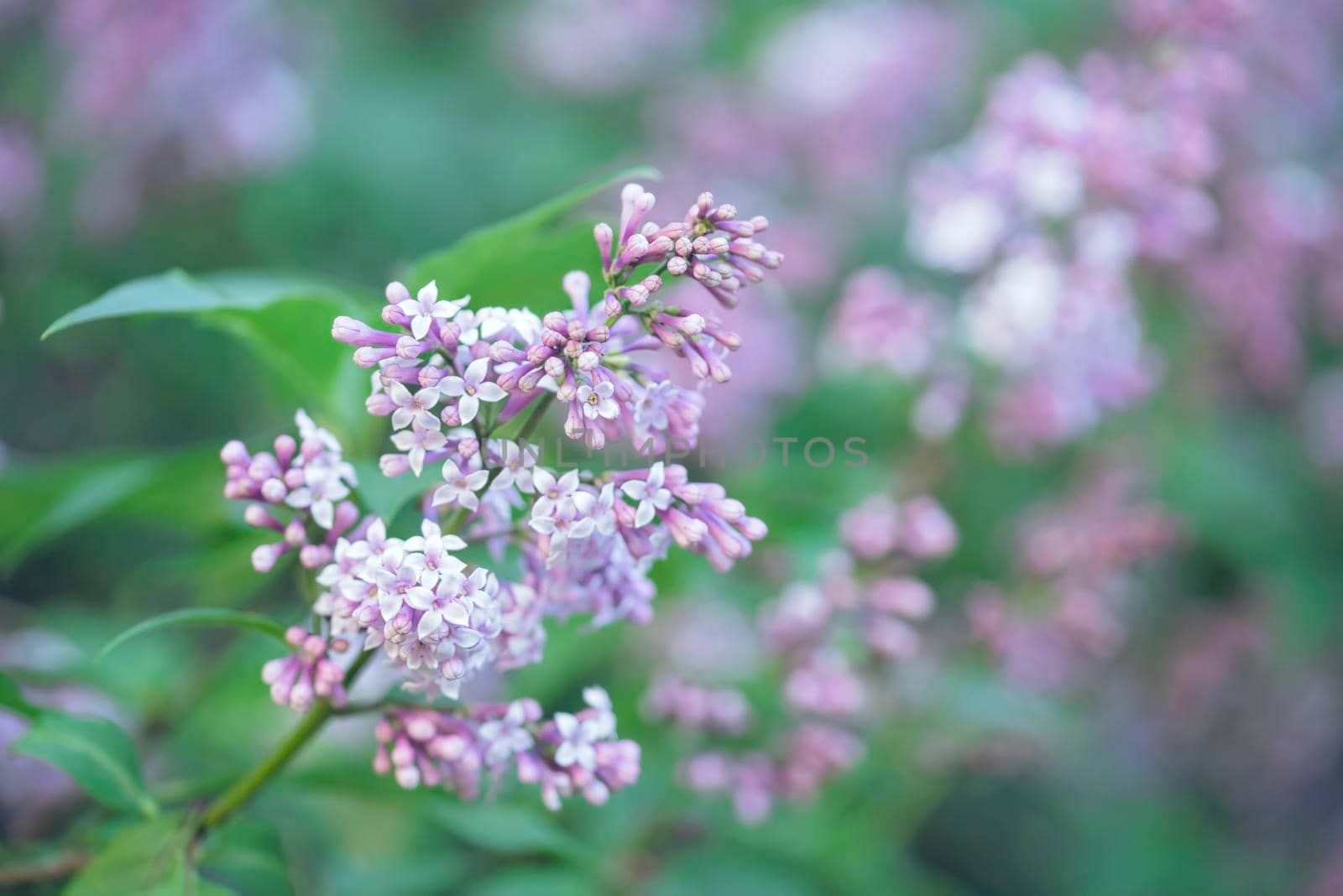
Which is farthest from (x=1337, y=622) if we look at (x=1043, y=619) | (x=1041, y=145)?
(x=1041, y=145)

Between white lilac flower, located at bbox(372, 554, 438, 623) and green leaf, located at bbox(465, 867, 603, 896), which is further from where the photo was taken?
green leaf, located at bbox(465, 867, 603, 896)

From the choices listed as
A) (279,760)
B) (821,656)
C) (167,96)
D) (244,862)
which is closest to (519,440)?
(279,760)

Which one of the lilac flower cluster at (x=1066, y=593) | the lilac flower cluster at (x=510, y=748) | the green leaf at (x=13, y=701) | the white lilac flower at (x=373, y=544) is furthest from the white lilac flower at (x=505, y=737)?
the lilac flower cluster at (x=1066, y=593)

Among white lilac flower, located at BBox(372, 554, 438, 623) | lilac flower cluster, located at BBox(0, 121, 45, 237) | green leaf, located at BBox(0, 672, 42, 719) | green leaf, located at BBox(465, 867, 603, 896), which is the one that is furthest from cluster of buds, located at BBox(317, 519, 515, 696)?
lilac flower cluster, located at BBox(0, 121, 45, 237)

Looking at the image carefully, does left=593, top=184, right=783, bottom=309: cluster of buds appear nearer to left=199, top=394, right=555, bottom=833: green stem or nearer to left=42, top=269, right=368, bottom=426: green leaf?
left=199, top=394, right=555, bottom=833: green stem

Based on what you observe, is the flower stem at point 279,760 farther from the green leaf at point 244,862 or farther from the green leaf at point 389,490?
the green leaf at point 389,490

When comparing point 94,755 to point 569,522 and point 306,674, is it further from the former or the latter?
point 569,522
